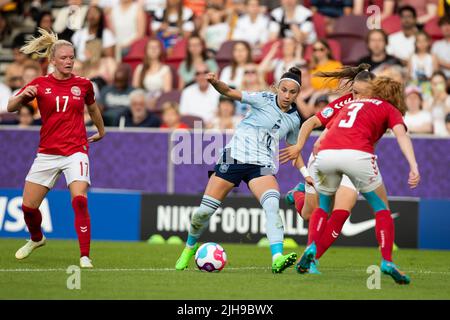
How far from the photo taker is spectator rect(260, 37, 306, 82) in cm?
1853

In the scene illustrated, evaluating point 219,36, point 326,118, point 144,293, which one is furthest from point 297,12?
point 144,293

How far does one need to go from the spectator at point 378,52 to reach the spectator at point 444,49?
0.94 metres

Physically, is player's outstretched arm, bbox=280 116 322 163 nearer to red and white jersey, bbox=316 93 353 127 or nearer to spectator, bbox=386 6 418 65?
red and white jersey, bbox=316 93 353 127

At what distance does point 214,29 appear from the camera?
2031cm

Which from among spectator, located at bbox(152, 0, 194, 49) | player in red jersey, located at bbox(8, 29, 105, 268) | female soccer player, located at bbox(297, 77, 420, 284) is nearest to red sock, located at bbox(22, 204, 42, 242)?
player in red jersey, located at bbox(8, 29, 105, 268)

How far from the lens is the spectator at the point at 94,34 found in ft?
67.4

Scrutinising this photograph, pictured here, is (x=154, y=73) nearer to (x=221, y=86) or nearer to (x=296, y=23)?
(x=296, y=23)

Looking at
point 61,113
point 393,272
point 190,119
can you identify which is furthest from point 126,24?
point 393,272

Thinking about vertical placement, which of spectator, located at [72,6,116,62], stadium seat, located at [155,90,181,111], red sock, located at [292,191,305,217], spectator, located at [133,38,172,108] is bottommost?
red sock, located at [292,191,305,217]

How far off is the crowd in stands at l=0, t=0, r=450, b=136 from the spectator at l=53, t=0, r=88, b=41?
2cm

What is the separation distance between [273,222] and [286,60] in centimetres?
829

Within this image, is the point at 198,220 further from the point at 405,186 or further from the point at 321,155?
the point at 405,186

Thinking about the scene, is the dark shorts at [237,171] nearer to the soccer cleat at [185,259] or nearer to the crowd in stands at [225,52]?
the soccer cleat at [185,259]
